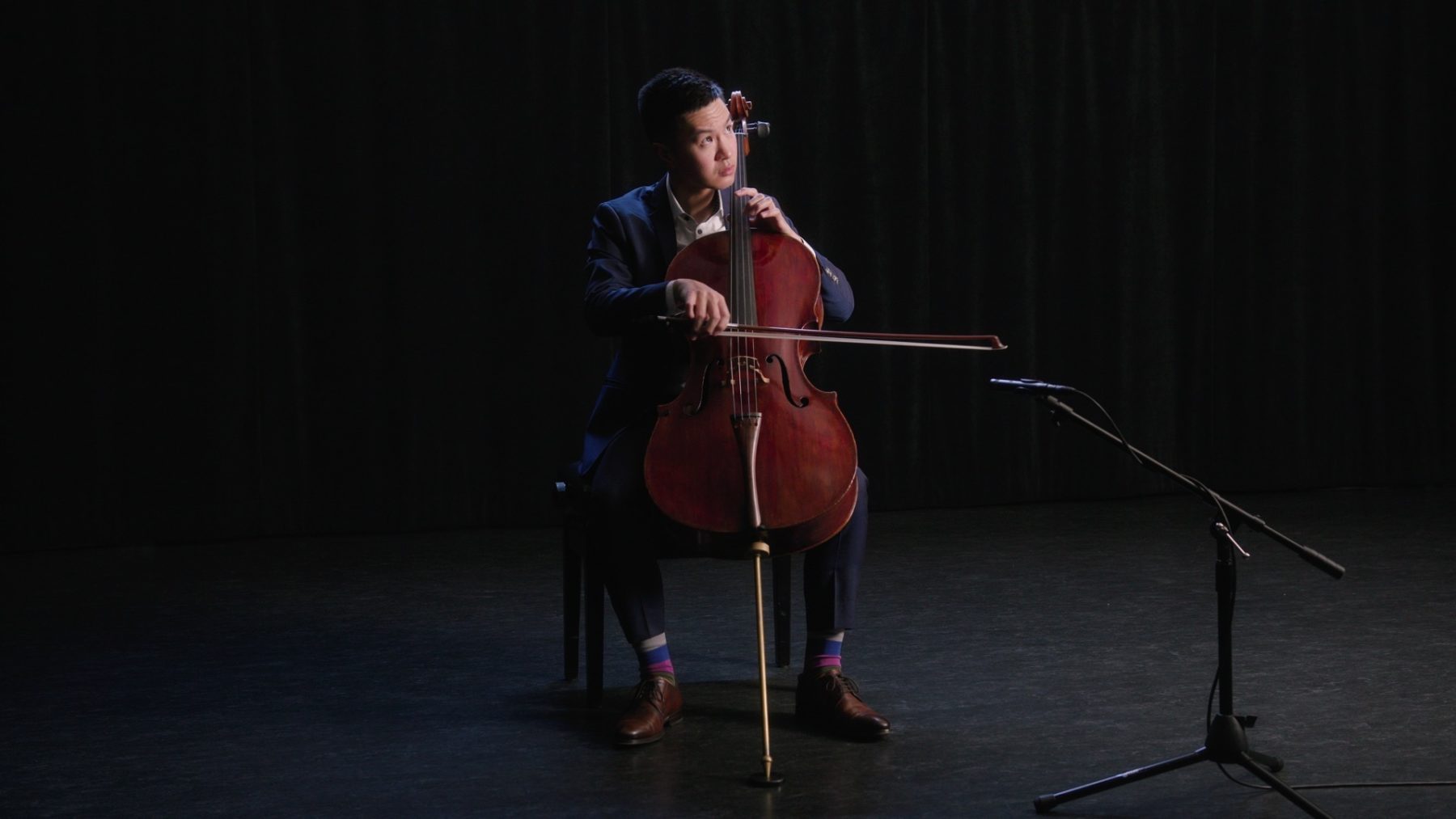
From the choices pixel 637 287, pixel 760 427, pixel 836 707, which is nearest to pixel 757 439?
pixel 760 427

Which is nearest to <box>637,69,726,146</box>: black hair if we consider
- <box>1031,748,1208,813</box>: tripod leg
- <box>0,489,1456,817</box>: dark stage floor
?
<box>0,489,1456,817</box>: dark stage floor

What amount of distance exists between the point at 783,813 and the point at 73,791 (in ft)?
3.55

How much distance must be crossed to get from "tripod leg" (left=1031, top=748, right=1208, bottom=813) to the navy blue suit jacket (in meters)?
0.90

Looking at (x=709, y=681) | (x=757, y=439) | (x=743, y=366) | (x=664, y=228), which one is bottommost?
(x=709, y=681)

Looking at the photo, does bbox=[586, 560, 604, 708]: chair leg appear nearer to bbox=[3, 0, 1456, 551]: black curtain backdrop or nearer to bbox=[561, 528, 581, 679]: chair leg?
bbox=[561, 528, 581, 679]: chair leg

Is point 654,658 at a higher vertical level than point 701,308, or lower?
lower

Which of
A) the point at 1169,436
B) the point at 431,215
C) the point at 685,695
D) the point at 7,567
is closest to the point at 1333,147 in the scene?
the point at 1169,436

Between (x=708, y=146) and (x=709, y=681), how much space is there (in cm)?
103

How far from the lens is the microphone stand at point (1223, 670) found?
1976 mm

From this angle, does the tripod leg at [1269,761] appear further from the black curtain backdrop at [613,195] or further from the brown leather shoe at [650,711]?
the black curtain backdrop at [613,195]

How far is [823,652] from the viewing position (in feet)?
8.68

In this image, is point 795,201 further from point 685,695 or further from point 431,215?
point 685,695

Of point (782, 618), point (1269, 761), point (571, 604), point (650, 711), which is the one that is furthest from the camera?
point (782, 618)

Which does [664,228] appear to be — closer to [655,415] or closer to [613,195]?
[655,415]
